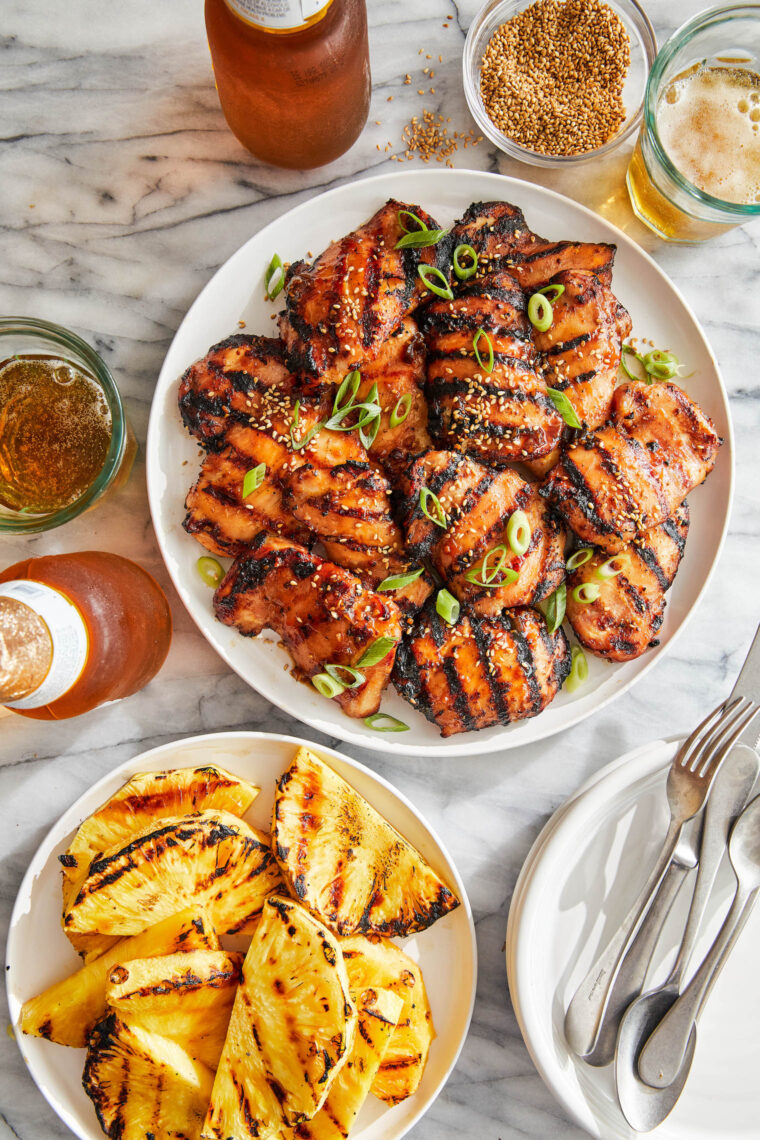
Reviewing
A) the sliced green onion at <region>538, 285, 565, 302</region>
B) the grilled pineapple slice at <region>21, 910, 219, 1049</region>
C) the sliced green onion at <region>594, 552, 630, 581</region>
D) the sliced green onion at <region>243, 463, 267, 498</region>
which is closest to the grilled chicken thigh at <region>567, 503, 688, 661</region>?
the sliced green onion at <region>594, 552, 630, 581</region>

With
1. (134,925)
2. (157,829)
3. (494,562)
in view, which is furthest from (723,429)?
(134,925)

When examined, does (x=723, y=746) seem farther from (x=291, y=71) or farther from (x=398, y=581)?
(x=291, y=71)

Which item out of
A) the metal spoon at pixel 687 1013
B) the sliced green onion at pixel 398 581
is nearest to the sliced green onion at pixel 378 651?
the sliced green onion at pixel 398 581

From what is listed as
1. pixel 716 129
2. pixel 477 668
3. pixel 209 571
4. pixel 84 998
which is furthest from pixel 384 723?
pixel 716 129

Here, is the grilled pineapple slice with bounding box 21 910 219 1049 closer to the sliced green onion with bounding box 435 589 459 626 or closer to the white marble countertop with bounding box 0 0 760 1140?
the white marble countertop with bounding box 0 0 760 1140

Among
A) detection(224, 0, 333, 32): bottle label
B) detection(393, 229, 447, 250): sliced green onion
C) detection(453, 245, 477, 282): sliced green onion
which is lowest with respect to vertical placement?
detection(453, 245, 477, 282): sliced green onion

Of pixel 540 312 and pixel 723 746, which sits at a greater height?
pixel 540 312
